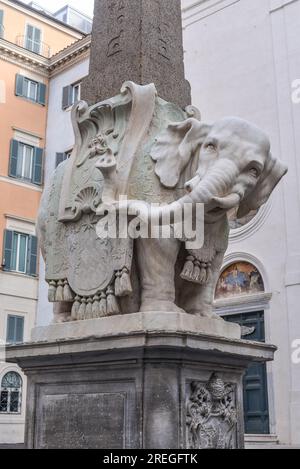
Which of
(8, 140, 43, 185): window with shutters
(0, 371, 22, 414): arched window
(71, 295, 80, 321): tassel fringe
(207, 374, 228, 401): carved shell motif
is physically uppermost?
(8, 140, 43, 185): window with shutters

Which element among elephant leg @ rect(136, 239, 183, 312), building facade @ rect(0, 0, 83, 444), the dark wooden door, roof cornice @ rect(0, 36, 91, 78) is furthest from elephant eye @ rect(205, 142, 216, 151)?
roof cornice @ rect(0, 36, 91, 78)

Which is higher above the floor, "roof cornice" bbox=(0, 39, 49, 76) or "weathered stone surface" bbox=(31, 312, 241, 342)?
"roof cornice" bbox=(0, 39, 49, 76)

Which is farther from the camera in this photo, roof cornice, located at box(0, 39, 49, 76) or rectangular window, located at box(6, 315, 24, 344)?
roof cornice, located at box(0, 39, 49, 76)

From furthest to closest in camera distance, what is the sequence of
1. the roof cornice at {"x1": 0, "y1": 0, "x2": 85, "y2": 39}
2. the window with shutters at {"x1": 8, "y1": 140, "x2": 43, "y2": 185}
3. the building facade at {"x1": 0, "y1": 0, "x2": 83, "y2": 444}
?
the roof cornice at {"x1": 0, "y1": 0, "x2": 85, "y2": 39}, the window with shutters at {"x1": 8, "y1": 140, "x2": 43, "y2": 185}, the building facade at {"x1": 0, "y1": 0, "x2": 83, "y2": 444}

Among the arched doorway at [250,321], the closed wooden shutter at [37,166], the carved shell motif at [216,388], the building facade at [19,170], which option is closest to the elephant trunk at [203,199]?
the carved shell motif at [216,388]

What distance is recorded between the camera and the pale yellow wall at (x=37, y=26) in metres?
20.7

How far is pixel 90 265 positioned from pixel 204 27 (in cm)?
1288

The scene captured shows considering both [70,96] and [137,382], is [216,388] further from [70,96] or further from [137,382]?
[70,96]

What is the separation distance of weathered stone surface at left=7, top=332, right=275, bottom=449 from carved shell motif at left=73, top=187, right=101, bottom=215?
0.81m

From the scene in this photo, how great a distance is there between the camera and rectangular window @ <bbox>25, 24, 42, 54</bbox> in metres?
21.2

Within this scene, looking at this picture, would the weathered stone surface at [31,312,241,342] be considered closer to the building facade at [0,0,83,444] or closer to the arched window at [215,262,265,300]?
the arched window at [215,262,265,300]

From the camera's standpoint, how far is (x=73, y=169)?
432cm

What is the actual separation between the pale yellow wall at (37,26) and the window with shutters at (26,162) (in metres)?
3.53
